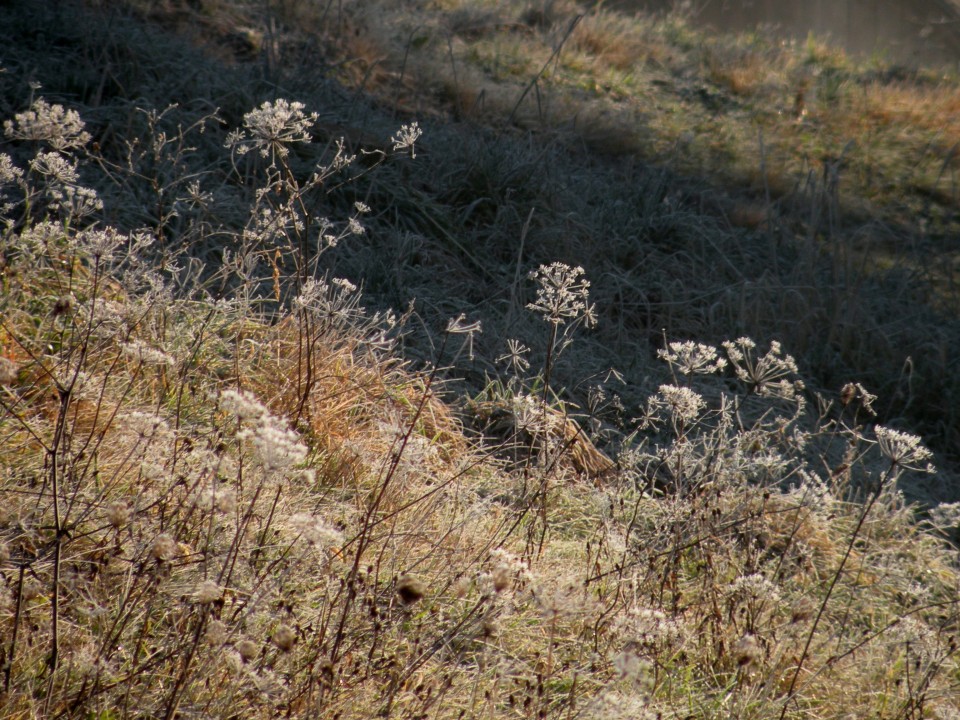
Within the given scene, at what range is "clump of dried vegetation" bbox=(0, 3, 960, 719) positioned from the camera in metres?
1.83

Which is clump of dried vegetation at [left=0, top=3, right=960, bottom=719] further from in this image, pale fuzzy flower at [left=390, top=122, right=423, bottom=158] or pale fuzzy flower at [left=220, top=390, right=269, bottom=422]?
pale fuzzy flower at [left=390, top=122, right=423, bottom=158]

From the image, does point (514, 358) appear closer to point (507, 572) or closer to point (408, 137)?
point (408, 137)

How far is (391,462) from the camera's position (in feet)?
9.39

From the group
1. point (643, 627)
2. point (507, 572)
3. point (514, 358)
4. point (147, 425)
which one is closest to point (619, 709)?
point (643, 627)

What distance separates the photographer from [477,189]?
5789mm

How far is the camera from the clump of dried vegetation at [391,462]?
1832 mm

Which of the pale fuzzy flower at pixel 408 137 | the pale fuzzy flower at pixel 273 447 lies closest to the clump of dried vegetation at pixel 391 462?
the pale fuzzy flower at pixel 273 447

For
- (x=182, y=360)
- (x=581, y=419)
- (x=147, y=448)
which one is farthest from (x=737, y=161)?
(x=147, y=448)

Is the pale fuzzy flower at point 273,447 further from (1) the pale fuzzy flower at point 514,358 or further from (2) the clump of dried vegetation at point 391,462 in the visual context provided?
(1) the pale fuzzy flower at point 514,358

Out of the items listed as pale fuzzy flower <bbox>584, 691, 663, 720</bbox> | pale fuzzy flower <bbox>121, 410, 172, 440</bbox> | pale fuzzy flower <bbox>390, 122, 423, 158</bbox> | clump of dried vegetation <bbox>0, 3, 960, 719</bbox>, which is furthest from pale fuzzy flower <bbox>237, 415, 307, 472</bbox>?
pale fuzzy flower <bbox>390, 122, 423, 158</bbox>

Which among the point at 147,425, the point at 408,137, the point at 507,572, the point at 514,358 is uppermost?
the point at 408,137

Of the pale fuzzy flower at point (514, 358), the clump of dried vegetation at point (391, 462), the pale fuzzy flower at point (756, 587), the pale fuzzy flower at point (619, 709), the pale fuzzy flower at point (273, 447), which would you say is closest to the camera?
the pale fuzzy flower at point (273, 447)

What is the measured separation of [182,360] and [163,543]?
61.9 inches

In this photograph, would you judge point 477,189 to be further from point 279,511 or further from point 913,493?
point 279,511
